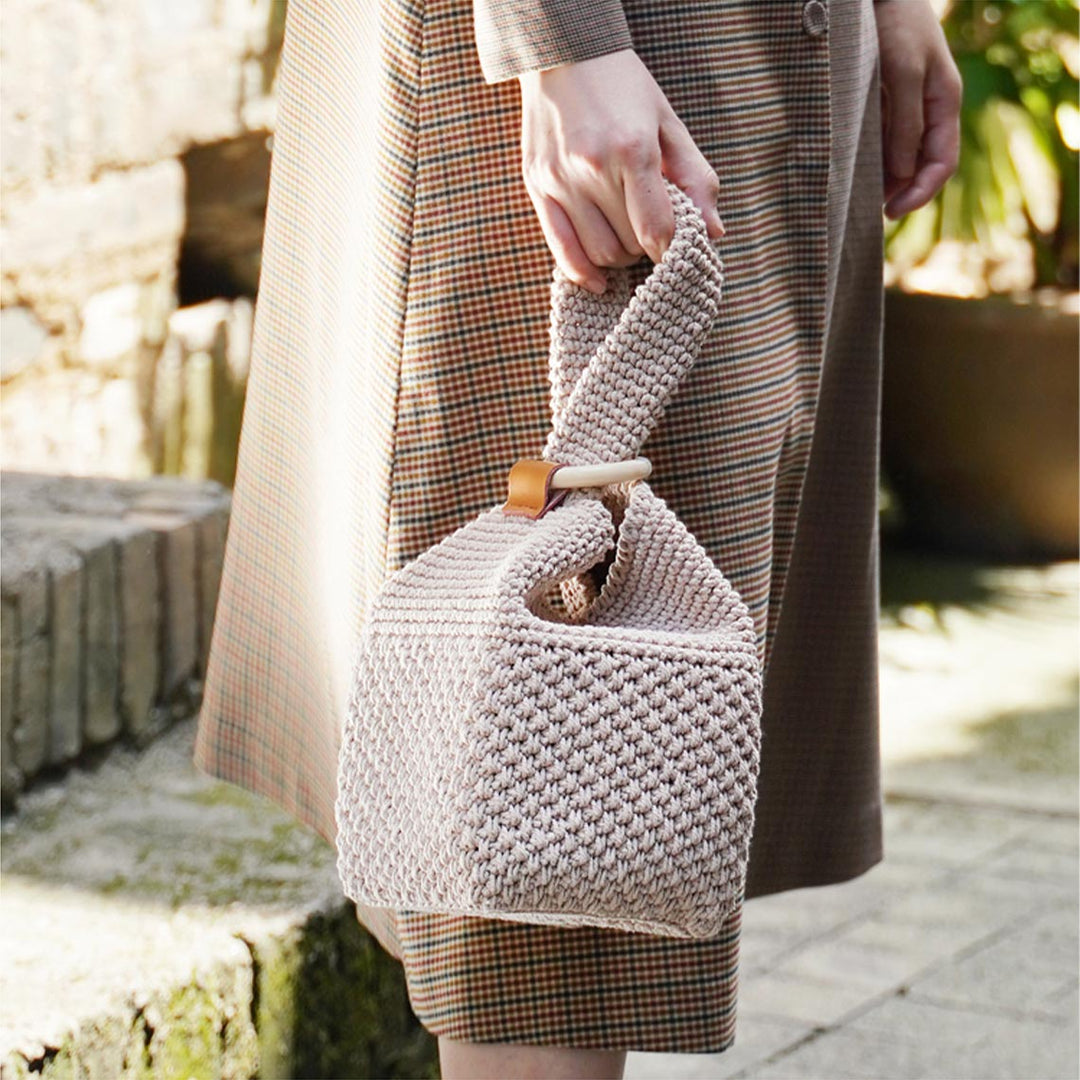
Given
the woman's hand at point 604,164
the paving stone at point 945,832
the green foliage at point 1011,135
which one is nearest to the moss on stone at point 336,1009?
the woman's hand at point 604,164

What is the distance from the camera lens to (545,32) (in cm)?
101

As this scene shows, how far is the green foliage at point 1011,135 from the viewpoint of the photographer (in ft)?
14.4

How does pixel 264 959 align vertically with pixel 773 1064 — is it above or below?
above

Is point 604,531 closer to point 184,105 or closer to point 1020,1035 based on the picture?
point 1020,1035

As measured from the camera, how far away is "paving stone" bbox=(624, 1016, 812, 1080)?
1865 millimetres

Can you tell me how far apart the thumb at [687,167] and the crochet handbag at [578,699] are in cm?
3

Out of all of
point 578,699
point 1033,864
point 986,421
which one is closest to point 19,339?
point 1033,864

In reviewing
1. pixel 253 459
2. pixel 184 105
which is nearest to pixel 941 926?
A: pixel 253 459

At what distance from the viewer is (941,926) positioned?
7.47 ft

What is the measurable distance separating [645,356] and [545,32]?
0.68 feet

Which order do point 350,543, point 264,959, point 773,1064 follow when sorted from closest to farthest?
point 350,543 < point 264,959 < point 773,1064

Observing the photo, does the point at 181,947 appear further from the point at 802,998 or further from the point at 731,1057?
the point at 802,998

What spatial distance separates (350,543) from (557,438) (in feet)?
0.84

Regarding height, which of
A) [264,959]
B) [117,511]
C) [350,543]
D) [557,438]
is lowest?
[264,959]
